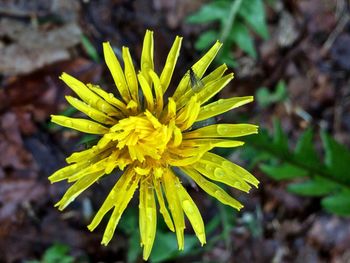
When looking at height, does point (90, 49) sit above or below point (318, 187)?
above

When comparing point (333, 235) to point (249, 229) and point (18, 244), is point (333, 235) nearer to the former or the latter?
point (249, 229)

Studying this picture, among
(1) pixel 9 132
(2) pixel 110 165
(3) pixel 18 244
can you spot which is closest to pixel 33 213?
(3) pixel 18 244

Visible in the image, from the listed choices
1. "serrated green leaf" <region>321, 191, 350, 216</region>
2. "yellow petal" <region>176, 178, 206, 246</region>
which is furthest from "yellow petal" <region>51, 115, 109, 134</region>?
"serrated green leaf" <region>321, 191, 350, 216</region>

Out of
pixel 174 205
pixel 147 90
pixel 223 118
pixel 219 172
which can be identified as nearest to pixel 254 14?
pixel 223 118

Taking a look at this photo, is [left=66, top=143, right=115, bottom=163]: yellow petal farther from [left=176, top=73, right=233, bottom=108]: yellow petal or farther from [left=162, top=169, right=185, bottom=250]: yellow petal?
[left=176, top=73, right=233, bottom=108]: yellow petal

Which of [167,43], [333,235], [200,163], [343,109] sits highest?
[200,163]

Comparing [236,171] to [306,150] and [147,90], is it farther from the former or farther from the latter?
[306,150]
